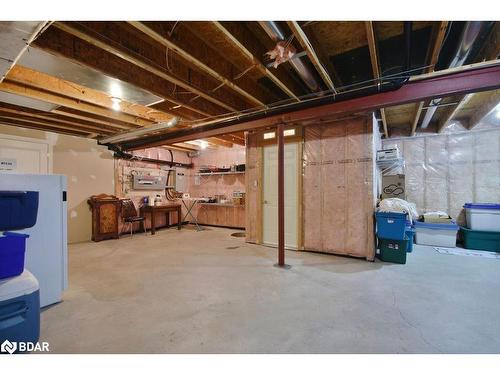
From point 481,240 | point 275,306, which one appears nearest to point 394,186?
point 481,240

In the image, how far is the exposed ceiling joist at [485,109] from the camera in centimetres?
390

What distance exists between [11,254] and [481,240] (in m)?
6.70

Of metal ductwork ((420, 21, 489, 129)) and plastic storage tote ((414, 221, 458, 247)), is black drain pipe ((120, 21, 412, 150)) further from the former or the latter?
plastic storage tote ((414, 221, 458, 247))

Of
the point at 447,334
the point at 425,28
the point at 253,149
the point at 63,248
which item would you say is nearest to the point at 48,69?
the point at 63,248

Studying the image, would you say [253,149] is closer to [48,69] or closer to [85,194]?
[48,69]

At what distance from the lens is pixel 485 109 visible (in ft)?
14.0

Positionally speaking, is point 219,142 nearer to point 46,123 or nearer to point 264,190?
point 264,190

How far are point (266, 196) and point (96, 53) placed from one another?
3.45 m

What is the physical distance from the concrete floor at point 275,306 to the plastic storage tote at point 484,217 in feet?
3.15

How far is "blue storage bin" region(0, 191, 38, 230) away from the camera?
164cm

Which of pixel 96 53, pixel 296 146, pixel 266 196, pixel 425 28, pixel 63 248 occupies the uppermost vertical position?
pixel 425 28

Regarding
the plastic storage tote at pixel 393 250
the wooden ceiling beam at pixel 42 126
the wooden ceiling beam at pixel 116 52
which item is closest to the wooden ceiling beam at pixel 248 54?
the wooden ceiling beam at pixel 116 52
